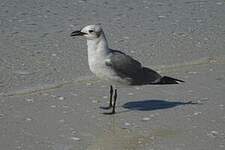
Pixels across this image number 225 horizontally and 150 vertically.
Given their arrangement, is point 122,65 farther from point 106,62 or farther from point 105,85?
point 105,85

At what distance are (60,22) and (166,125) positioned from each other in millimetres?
3388

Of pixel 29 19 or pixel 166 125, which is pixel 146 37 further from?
pixel 166 125

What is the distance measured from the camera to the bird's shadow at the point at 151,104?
5267mm

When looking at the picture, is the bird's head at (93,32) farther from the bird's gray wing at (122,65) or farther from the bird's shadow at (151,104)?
the bird's shadow at (151,104)

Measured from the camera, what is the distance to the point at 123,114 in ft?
16.9

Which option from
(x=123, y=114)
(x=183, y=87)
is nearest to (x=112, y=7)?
(x=183, y=87)

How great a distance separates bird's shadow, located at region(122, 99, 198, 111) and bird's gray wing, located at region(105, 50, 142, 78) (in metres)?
0.26

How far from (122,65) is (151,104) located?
0.44 metres

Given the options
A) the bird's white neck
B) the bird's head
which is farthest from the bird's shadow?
the bird's head

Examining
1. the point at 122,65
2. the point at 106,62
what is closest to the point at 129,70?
the point at 122,65

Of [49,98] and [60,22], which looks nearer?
[49,98]

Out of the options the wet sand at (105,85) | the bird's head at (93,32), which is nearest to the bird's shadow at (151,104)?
the wet sand at (105,85)

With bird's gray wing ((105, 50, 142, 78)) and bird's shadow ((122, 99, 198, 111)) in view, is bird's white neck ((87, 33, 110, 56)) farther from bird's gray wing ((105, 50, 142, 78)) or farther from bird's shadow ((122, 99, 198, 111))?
bird's shadow ((122, 99, 198, 111))

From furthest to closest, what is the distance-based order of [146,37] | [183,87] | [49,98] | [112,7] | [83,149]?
[112,7]
[146,37]
[183,87]
[49,98]
[83,149]
